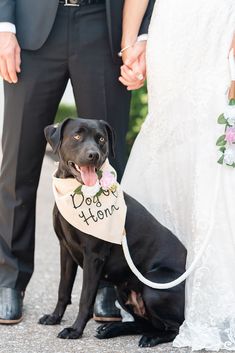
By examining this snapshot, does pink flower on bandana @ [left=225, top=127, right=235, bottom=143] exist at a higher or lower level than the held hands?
lower

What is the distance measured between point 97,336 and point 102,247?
0.42m

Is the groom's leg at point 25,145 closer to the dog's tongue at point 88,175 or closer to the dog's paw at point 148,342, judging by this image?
the dog's tongue at point 88,175

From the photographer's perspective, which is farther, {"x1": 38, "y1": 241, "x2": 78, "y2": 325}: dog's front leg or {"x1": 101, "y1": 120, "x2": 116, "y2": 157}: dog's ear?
{"x1": 38, "y1": 241, "x2": 78, "y2": 325}: dog's front leg

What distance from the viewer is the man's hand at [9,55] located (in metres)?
3.86

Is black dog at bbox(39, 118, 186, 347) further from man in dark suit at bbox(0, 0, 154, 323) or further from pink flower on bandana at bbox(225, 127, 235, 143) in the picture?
pink flower on bandana at bbox(225, 127, 235, 143)

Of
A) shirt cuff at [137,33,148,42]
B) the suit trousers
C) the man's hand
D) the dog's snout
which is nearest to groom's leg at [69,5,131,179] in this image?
the suit trousers

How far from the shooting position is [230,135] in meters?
3.62

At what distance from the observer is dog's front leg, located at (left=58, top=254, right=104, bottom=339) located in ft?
12.3

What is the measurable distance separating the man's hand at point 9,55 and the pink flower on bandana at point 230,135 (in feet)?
3.40

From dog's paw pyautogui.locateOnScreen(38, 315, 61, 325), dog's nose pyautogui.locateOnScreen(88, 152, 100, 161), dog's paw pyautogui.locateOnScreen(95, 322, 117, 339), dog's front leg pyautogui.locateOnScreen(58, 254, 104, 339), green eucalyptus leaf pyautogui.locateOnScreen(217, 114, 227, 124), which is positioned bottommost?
dog's paw pyautogui.locateOnScreen(38, 315, 61, 325)

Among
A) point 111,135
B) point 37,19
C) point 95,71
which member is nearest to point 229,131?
point 111,135

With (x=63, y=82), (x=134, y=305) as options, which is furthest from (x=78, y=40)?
(x=134, y=305)

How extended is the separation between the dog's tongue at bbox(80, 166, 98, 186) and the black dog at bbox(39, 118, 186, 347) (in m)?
0.02

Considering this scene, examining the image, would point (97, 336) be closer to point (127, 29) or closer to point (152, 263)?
point (152, 263)
